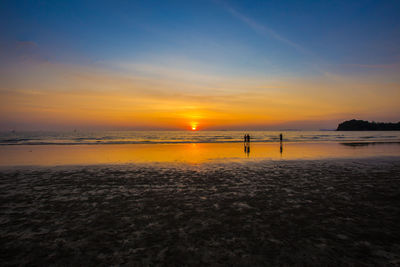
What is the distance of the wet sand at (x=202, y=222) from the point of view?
15.6ft

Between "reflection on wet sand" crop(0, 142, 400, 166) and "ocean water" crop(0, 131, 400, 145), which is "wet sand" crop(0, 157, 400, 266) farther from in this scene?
"ocean water" crop(0, 131, 400, 145)

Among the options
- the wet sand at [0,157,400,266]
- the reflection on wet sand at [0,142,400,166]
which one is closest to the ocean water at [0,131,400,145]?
the reflection on wet sand at [0,142,400,166]

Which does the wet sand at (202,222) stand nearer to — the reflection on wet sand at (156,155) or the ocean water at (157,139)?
the reflection on wet sand at (156,155)

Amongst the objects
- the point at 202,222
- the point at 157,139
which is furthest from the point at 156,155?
the point at 157,139

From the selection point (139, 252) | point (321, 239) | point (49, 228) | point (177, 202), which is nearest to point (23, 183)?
point (49, 228)

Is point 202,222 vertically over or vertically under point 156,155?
under

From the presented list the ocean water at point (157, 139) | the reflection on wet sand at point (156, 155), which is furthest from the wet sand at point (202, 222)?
the ocean water at point (157, 139)

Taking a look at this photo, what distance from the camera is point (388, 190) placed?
987 cm

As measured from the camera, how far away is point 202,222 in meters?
6.58

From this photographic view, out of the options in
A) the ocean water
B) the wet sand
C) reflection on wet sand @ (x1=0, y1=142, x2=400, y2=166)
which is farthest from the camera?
the ocean water

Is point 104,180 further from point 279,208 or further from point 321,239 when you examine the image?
point 321,239

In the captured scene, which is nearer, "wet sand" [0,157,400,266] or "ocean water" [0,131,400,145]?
"wet sand" [0,157,400,266]

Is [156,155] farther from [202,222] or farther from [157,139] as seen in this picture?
[157,139]

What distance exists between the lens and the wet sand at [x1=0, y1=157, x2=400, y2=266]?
4.77 metres
